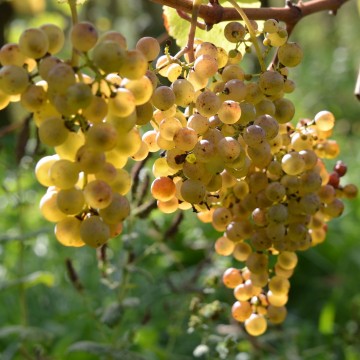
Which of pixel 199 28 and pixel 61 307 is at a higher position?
pixel 199 28

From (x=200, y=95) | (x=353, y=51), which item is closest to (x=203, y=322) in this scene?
(x=200, y=95)

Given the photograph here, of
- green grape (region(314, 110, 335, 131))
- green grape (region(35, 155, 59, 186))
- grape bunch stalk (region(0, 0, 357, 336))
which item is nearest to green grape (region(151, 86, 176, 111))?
grape bunch stalk (region(0, 0, 357, 336))

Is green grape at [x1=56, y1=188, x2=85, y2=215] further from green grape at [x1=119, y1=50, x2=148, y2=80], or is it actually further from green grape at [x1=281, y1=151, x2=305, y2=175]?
green grape at [x1=281, y1=151, x2=305, y2=175]

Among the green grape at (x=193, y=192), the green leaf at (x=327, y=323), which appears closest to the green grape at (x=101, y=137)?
the green grape at (x=193, y=192)

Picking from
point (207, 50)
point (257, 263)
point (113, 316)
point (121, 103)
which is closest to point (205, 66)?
point (207, 50)

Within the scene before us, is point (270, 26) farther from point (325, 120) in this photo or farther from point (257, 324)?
point (257, 324)

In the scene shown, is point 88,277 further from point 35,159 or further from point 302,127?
point 302,127
